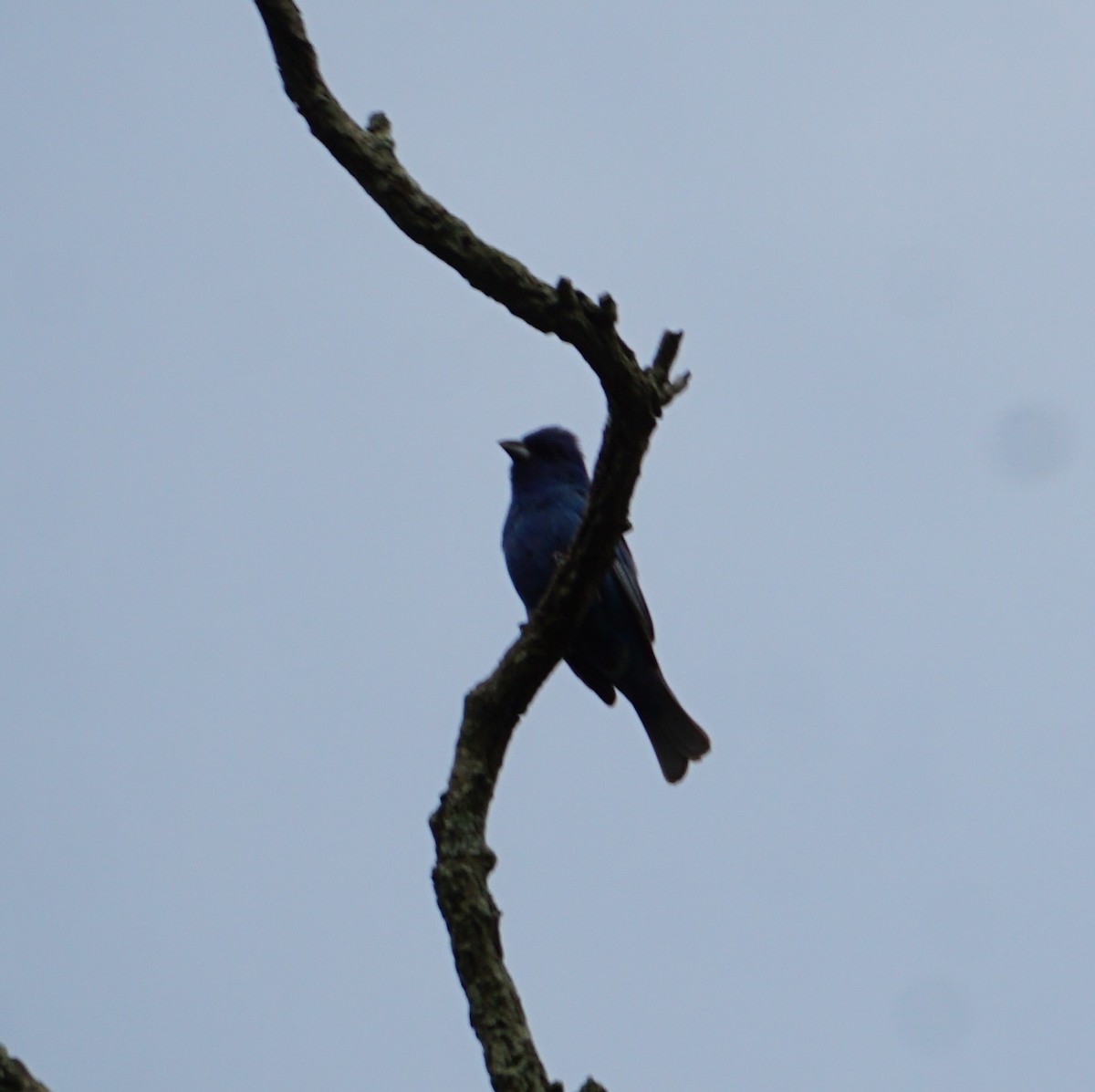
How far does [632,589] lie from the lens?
7445mm

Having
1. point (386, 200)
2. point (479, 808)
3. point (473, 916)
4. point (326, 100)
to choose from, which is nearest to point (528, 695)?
point (479, 808)

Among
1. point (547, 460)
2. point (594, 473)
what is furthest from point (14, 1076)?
point (547, 460)

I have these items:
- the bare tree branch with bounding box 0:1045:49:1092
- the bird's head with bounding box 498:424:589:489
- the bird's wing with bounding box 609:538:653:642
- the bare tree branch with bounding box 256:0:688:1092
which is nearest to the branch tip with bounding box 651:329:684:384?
the bare tree branch with bounding box 256:0:688:1092

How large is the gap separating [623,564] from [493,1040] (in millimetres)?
3955

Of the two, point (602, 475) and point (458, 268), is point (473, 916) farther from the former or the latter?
point (458, 268)

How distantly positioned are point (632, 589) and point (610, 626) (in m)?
0.22

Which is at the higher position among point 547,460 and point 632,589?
point 547,460

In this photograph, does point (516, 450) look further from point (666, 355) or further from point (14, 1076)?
point (14, 1076)

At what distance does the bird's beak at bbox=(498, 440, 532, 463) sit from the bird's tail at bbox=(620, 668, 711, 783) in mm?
1460

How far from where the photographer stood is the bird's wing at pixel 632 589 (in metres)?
7.40

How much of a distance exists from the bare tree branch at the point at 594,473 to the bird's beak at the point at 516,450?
12.6ft

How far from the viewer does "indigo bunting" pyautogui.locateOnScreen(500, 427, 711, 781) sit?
24.5 ft

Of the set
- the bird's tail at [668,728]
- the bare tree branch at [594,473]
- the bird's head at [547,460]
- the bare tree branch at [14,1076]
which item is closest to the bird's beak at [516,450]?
the bird's head at [547,460]

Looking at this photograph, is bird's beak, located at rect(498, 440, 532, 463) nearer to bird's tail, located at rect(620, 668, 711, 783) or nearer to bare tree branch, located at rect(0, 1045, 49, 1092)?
bird's tail, located at rect(620, 668, 711, 783)
